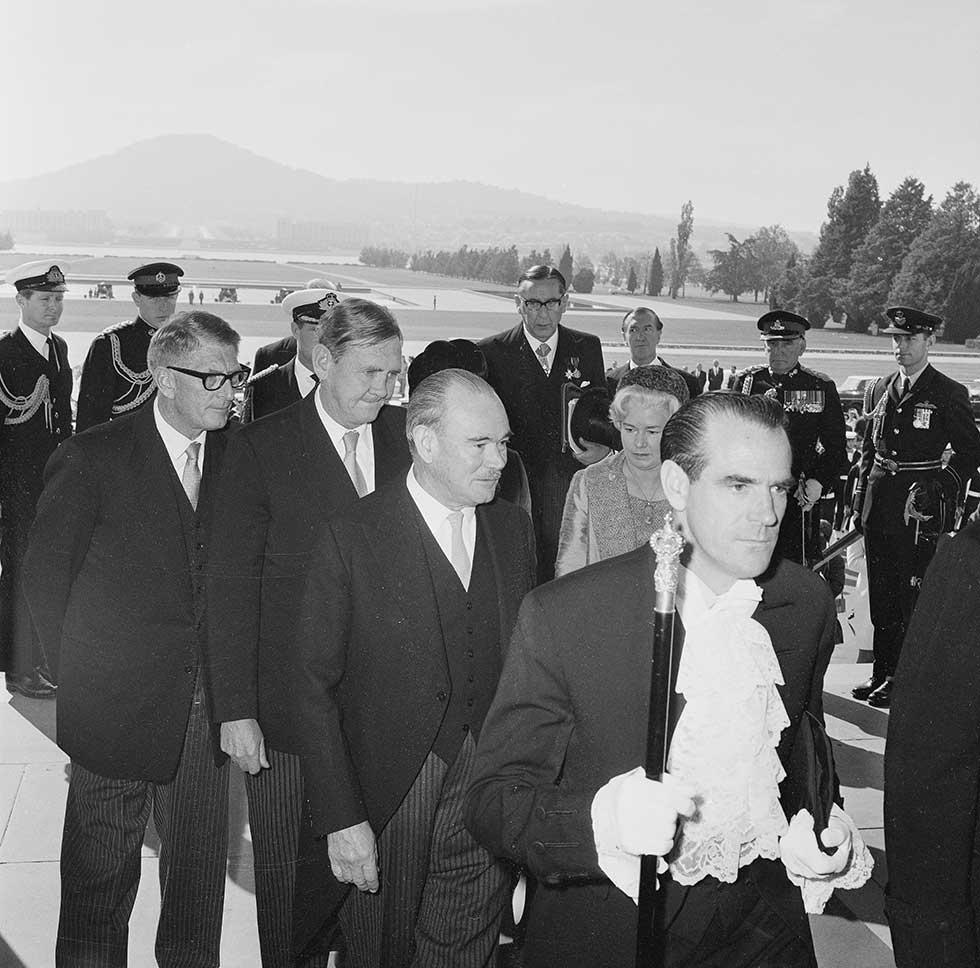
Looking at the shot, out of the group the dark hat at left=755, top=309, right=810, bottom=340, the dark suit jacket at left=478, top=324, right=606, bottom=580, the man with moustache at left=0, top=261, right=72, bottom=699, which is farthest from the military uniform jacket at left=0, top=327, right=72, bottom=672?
the dark hat at left=755, top=309, right=810, bottom=340

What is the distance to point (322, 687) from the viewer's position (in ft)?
7.81

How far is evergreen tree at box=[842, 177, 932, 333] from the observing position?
8.39 metres

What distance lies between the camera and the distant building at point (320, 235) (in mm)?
8711

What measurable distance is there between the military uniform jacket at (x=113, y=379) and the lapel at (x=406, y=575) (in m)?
2.68

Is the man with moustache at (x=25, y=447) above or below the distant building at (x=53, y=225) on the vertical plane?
below

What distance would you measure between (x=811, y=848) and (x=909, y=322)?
171 inches

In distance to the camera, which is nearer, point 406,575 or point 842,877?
point 842,877

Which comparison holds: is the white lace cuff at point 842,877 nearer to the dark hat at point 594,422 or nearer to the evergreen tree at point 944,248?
the dark hat at point 594,422

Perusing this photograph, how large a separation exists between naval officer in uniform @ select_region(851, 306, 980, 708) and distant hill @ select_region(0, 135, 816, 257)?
119 inches

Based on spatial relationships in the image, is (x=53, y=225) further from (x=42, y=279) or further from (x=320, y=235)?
(x=42, y=279)

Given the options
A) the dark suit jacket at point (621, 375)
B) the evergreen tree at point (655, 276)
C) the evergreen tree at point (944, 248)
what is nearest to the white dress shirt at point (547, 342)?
the dark suit jacket at point (621, 375)

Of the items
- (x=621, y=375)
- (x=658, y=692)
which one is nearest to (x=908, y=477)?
(x=621, y=375)

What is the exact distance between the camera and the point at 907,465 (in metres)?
5.68

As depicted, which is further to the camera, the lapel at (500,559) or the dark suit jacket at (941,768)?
the lapel at (500,559)
